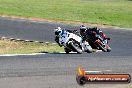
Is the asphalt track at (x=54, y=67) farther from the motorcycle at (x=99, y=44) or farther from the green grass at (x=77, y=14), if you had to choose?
the green grass at (x=77, y=14)

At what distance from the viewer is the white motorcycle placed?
23.1m

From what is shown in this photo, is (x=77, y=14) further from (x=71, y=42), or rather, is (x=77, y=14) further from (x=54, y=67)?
(x=54, y=67)

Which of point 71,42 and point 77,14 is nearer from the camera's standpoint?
point 71,42

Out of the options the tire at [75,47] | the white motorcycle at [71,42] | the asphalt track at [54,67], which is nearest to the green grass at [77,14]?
the white motorcycle at [71,42]

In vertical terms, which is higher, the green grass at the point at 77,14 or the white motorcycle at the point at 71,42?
the white motorcycle at the point at 71,42

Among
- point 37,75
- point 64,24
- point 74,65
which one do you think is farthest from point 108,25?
point 37,75

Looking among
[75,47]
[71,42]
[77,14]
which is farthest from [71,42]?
[77,14]

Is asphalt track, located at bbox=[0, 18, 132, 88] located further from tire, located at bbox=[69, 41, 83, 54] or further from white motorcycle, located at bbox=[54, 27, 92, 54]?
white motorcycle, located at bbox=[54, 27, 92, 54]

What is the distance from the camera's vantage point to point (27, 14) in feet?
143

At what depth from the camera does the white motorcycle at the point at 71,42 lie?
2310 cm

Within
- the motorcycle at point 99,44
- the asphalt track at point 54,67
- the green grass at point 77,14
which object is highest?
the asphalt track at point 54,67

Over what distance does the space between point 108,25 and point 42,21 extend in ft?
18.3

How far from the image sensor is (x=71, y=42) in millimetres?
23281

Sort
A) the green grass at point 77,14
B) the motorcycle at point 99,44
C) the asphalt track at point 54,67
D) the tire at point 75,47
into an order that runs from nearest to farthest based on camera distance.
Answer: the asphalt track at point 54,67 → the tire at point 75,47 → the motorcycle at point 99,44 → the green grass at point 77,14
